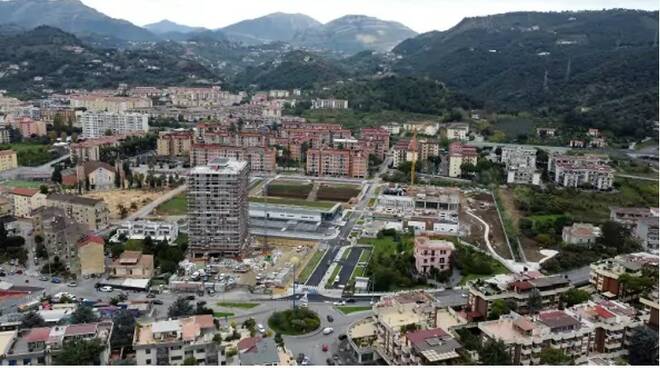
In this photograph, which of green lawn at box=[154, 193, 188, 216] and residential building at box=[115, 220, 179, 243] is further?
green lawn at box=[154, 193, 188, 216]

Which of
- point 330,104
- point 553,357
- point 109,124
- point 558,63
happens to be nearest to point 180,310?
point 553,357

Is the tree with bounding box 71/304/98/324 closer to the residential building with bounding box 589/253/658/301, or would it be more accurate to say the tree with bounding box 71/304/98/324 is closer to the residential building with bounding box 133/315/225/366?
the residential building with bounding box 133/315/225/366

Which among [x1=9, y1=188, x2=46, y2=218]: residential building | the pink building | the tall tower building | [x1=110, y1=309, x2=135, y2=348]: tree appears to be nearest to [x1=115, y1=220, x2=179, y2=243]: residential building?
the tall tower building

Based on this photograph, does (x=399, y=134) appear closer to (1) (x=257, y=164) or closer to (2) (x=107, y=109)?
(1) (x=257, y=164)

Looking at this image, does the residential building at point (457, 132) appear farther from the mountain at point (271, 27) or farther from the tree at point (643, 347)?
the mountain at point (271, 27)

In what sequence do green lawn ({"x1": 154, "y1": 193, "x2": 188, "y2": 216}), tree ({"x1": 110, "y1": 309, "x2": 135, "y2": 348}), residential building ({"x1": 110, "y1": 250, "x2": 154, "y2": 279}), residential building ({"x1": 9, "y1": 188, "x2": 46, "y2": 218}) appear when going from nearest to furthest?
1. tree ({"x1": 110, "y1": 309, "x2": 135, "y2": 348})
2. residential building ({"x1": 110, "y1": 250, "x2": 154, "y2": 279})
3. residential building ({"x1": 9, "y1": 188, "x2": 46, "y2": 218})
4. green lawn ({"x1": 154, "y1": 193, "x2": 188, "y2": 216})

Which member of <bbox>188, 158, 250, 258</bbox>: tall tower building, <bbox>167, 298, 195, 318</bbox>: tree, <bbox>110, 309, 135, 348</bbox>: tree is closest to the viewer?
<bbox>110, 309, 135, 348</bbox>: tree
